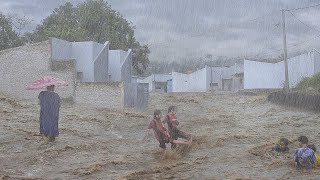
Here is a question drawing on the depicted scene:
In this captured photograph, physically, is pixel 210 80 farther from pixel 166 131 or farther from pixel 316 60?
pixel 166 131

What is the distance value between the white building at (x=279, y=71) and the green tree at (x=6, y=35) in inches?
982

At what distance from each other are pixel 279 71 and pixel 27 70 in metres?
28.2

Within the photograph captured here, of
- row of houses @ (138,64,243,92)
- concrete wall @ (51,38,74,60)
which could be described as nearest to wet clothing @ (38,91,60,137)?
concrete wall @ (51,38,74,60)

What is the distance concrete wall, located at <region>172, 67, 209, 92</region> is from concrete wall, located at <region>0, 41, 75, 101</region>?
123 feet

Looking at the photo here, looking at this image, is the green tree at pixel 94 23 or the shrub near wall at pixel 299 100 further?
the green tree at pixel 94 23

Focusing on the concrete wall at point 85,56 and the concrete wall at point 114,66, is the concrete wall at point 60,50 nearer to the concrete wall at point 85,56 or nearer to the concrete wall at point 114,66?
the concrete wall at point 85,56

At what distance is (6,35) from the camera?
132 feet

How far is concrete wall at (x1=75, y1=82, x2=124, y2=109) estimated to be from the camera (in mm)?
25609

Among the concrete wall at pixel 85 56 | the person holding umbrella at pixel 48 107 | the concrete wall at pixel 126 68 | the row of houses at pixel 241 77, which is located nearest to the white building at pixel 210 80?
the row of houses at pixel 241 77

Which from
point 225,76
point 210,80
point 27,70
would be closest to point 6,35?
point 27,70

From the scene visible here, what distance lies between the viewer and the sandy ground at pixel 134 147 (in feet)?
34.8

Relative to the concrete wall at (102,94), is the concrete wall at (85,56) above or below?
above

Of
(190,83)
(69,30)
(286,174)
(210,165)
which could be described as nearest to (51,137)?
(210,165)

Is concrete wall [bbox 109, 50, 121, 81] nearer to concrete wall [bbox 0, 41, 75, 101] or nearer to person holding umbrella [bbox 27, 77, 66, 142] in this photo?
concrete wall [bbox 0, 41, 75, 101]
